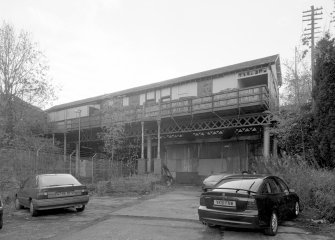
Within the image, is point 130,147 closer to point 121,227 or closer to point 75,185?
point 75,185

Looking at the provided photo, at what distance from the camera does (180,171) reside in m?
35.4

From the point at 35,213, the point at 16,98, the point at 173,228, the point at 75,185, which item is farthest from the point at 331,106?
the point at 16,98

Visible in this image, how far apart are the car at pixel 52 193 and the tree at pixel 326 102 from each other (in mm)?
12167

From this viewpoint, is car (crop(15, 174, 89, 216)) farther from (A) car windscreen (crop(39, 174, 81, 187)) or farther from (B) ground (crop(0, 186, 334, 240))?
(B) ground (crop(0, 186, 334, 240))

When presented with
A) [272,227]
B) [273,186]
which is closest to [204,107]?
[273,186]

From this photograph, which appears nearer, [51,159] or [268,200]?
[268,200]

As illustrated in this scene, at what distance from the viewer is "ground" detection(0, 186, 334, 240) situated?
816cm

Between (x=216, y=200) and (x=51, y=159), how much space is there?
524 inches

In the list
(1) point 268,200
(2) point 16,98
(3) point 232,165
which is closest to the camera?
(1) point 268,200

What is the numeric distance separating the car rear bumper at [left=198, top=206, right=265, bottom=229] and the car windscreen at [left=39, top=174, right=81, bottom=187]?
5.61 metres

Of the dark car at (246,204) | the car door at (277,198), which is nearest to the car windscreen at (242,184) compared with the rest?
the dark car at (246,204)

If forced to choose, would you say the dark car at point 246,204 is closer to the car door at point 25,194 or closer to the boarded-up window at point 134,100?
the car door at point 25,194

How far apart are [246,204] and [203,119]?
21796 mm

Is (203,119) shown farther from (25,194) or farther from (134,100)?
(25,194)
